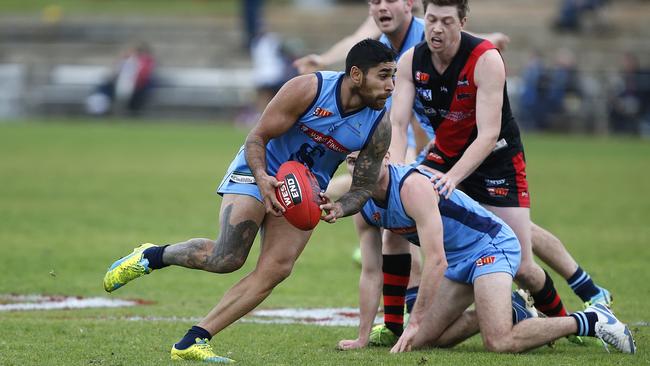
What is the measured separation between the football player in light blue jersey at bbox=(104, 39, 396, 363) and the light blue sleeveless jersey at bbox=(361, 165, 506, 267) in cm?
37

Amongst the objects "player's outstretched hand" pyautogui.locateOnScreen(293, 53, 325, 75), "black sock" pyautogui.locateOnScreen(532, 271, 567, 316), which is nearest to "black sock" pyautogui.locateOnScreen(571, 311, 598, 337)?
"black sock" pyautogui.locateOnScreen(532, 271, 567, 316)

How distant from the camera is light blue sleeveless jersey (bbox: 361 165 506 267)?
7215 mm

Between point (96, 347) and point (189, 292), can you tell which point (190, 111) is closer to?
point (189, 292)

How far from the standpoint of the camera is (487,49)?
7.79 m

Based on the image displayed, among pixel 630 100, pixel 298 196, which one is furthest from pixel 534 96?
pixel 298 196

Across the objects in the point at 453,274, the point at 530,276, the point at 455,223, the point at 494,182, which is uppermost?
the point at 494,182

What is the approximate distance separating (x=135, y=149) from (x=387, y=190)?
16720 mm

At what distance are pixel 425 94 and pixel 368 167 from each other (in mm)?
1379

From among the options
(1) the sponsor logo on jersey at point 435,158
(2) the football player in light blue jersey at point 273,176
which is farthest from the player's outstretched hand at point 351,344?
(1) the sponsor logo on jersey at point 435,158

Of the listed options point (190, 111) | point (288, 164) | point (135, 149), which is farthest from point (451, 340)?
point (190, 111)

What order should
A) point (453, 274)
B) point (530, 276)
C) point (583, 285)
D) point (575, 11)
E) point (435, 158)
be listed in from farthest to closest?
point (575, 11)
point (583, 285)
point (435, 158)
point (530, 276)
point (453, 274)

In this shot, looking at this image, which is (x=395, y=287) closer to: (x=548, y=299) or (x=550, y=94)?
(x=548, y=299)

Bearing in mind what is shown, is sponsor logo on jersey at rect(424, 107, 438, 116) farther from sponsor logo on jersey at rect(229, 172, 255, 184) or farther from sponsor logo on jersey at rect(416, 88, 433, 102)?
sponsor logo on jersey at rect(229, 172, 255, 184)

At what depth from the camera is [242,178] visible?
275 inches
